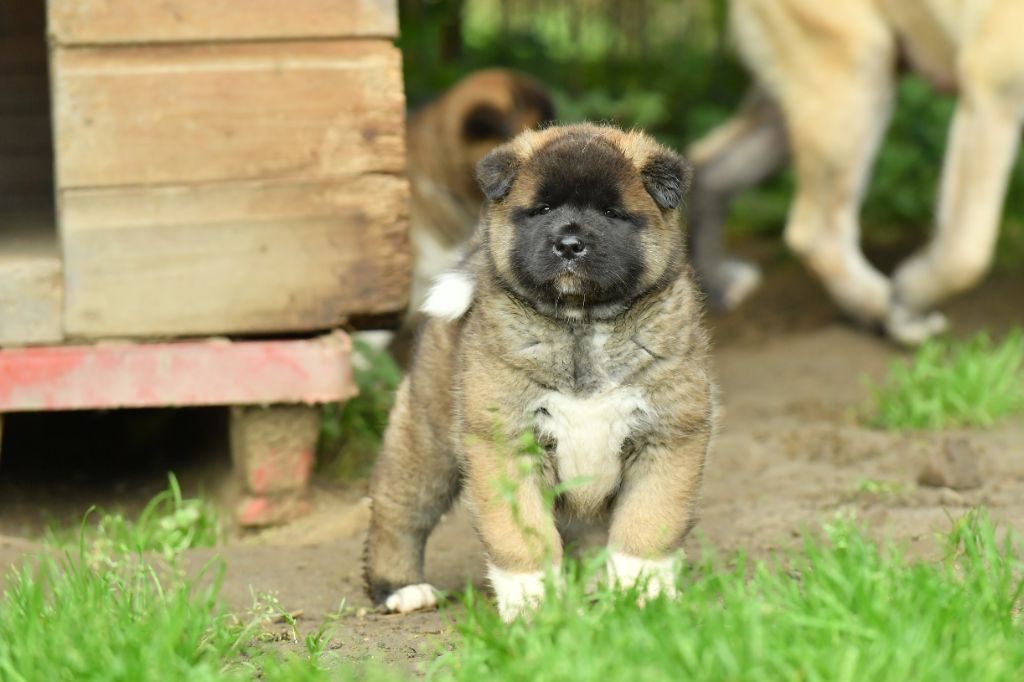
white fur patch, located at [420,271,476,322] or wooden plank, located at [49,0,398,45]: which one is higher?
wooden plank, located at [49,0,398,45]

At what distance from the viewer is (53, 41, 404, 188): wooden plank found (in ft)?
14.4

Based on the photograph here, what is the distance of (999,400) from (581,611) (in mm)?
3112

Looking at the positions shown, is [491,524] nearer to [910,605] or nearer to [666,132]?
[910,605]

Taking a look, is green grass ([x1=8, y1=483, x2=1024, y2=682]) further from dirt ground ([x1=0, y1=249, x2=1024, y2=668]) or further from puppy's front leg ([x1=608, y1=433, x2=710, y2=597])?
dirt ground ([x1=0, y1=249, x2=1024, y2=668])

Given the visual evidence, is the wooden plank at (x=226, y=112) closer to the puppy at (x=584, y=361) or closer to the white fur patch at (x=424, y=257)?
the puppy at (x=584, y=361)

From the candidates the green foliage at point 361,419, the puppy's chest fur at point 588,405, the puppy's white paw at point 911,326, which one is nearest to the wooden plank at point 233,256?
the green foliage at point 361,419

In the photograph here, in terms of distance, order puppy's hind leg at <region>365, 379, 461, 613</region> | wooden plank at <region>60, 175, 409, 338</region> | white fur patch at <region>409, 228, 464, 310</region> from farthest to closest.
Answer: white fur patch at <region>409, 228, 464, 310</region> → wooden plank at <region>60, 175, 409, 338</region> → puppy's hind leg at <region>365, 379, 461, 613</region>

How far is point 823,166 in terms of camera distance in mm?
6762

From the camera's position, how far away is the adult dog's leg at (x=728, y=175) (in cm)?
741

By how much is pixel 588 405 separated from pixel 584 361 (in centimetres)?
10

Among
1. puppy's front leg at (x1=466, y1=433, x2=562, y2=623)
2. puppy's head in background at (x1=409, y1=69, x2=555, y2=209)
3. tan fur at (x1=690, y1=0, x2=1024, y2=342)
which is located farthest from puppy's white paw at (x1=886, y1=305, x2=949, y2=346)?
puppy's front leg at (x1=466, y1=433, x2=562, y2=623)

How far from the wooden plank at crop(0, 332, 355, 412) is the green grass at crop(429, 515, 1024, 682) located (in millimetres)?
1714

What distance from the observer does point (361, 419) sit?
211 inches

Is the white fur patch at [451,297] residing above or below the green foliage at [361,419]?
above
